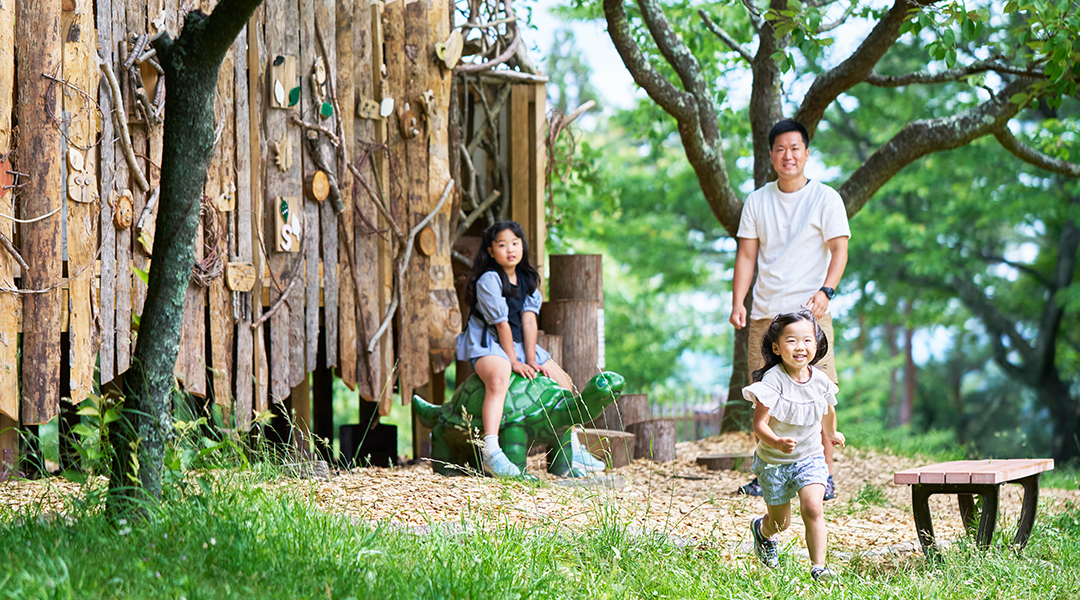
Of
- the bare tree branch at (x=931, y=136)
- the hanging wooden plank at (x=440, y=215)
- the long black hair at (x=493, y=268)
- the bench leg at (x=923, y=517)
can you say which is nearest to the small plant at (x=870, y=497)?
the bench leg at (x=923, y=517)

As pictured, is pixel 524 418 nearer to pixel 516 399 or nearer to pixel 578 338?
pixel 516 399

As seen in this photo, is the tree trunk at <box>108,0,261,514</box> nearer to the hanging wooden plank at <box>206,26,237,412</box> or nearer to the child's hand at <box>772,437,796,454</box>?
the hanging wooden plank at <box>206,26,237,412</box>

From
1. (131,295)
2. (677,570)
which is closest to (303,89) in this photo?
(131,295)

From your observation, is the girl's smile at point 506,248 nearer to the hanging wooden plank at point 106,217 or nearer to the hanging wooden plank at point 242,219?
the hanging wooden plank at point 242,219

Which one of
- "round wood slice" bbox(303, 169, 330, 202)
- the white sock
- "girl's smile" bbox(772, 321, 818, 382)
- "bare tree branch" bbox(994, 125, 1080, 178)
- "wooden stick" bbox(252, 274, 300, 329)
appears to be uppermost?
"bare tree branch" bbox(994, 125, 1080, 178)

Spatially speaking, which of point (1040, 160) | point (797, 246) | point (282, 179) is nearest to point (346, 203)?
point (282, 179)

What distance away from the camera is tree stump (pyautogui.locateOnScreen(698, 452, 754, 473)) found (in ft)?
19.6

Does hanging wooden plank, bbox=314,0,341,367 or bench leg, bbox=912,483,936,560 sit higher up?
hanging wooden plank, bbox=314,0,341,367

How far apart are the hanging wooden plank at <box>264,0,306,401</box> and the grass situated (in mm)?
1690

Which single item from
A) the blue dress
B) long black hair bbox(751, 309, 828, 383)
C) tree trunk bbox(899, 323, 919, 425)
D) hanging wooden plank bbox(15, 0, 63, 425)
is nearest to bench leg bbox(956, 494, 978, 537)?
long black hair bbox(751, 309, 828, 383)

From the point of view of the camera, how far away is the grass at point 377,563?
7.93 ft

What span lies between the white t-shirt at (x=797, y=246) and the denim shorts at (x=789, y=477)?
1355 millimetres

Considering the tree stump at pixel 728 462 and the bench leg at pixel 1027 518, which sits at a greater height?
the bench leg at pixel 1027 518

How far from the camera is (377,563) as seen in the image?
8.79 feet
